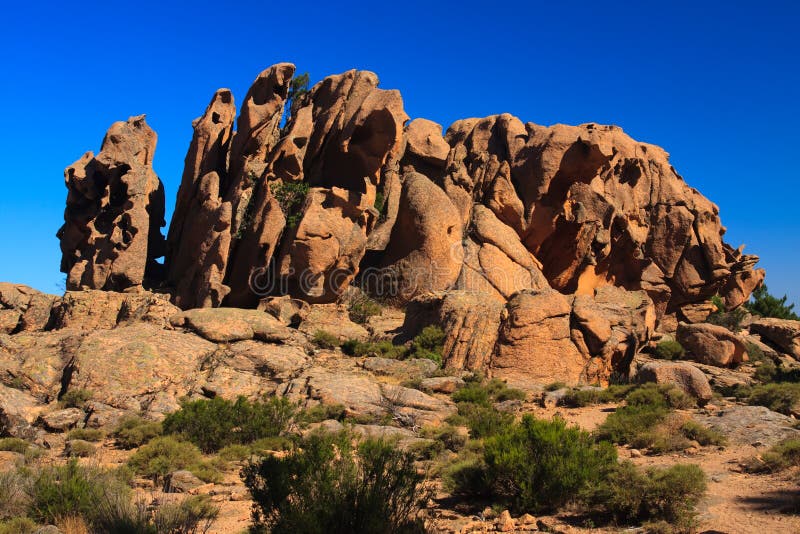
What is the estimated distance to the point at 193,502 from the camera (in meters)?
9.02

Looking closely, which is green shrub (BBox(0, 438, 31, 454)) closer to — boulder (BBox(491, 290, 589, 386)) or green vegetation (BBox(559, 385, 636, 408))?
green vegetation (BBox(559, 385, 636, 408))

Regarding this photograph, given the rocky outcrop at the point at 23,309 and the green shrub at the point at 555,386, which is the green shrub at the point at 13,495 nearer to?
the green shrub at the point at 555,386

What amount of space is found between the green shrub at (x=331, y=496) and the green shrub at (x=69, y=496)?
199 centimetres

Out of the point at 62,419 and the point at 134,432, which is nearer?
the point at 134,432

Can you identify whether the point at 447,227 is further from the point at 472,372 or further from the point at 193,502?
the point at 193,502

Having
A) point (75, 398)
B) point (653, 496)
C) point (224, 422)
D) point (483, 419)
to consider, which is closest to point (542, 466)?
point (653, 496)

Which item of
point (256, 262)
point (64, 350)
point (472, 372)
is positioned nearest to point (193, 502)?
point (64, 350)

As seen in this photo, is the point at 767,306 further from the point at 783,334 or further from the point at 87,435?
the point at 87,435

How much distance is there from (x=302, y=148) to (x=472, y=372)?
1698 centimetres

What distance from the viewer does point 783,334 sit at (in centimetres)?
2956

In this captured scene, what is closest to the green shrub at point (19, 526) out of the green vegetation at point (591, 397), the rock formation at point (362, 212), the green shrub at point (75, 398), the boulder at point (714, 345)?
the green shrub at point (75, 398)

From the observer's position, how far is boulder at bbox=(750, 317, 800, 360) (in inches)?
1146

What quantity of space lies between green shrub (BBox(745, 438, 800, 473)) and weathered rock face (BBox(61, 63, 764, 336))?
1562cm

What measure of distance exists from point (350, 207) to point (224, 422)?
1628 centimetres
